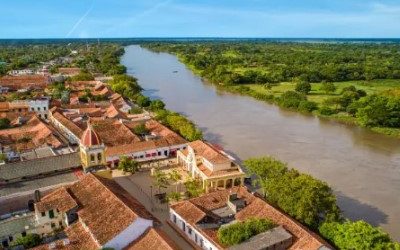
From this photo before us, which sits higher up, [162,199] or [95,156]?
[95,156]

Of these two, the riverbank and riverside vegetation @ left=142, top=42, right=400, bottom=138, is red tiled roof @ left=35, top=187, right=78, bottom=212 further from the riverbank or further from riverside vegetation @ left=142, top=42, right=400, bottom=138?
riverside vegetation @ left=142, top=42, right=400, bottom=138

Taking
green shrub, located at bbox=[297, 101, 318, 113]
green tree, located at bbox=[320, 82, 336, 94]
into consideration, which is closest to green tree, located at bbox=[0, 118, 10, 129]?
green shrub, located at bbox=[297, 101, 318, 113]

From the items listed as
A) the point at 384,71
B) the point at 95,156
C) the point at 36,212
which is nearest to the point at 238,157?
the point at 95,156

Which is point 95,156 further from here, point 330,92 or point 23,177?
point 330,92

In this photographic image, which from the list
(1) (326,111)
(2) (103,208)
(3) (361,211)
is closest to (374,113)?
(1) (326,111)

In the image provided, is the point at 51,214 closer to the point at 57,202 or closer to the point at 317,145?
the point at 57,202

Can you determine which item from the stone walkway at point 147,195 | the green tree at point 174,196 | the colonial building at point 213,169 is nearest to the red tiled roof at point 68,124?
the stone walkway at point 147,195
